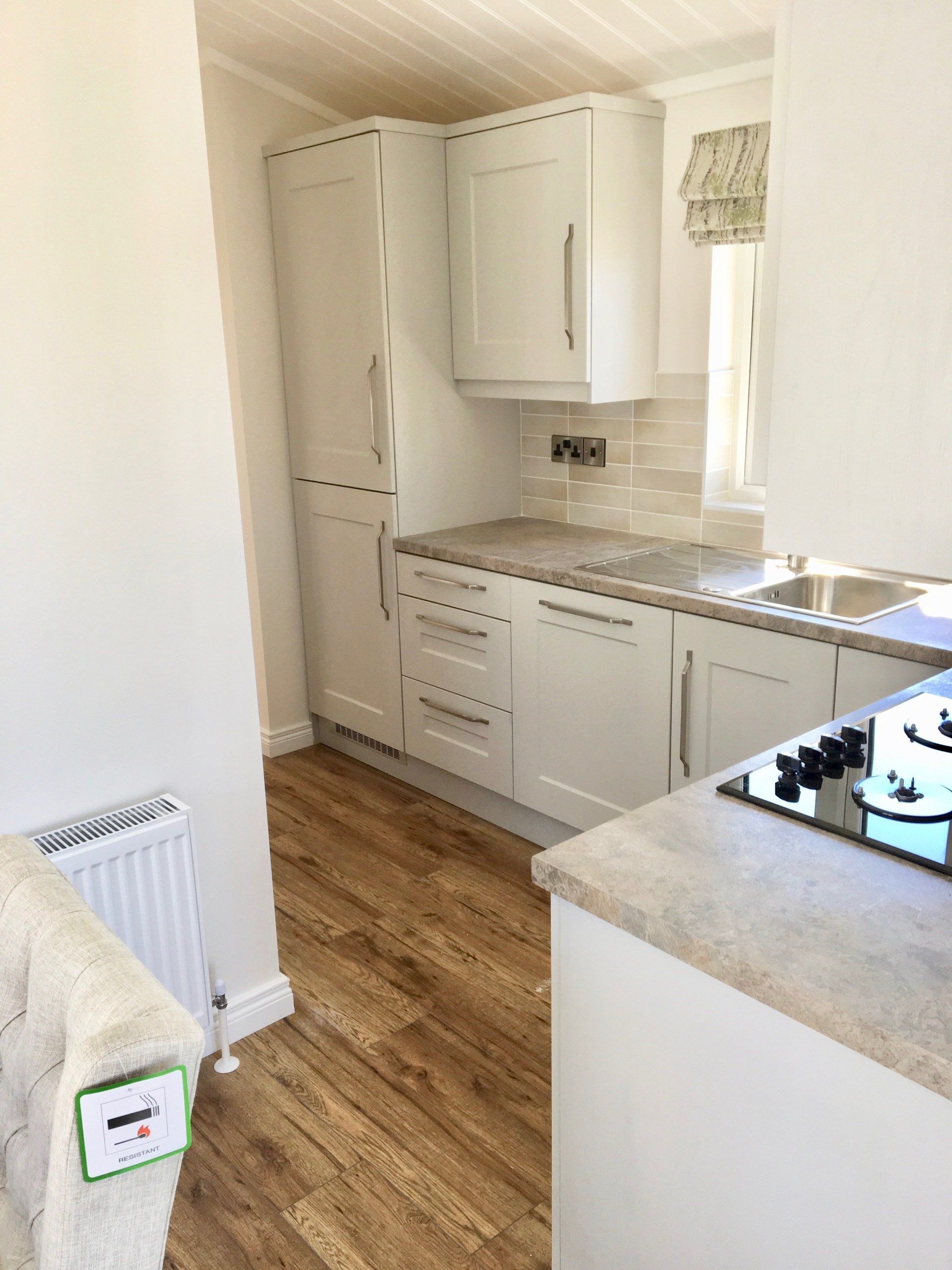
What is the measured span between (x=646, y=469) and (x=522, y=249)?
80 centimetres

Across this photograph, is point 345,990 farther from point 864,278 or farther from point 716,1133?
point 864,278

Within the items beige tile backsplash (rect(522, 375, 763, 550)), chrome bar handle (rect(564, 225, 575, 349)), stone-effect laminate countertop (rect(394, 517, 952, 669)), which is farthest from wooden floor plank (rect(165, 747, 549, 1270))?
chrome bar handle (rect(564, 225, 575, 349))

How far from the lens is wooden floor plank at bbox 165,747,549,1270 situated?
1.95 metres

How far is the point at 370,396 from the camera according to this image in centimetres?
346

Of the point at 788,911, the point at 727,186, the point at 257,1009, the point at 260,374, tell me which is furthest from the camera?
the point at 260,374

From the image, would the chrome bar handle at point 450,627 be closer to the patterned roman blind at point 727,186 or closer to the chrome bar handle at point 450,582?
the chrome bar handle at point 450,582

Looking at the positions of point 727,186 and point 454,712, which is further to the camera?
point 454,712

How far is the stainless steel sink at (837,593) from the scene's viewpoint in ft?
9.10

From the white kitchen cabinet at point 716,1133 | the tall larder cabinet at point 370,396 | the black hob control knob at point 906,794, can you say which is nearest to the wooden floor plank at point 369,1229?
the white kitchen cabinet at point 716,1133

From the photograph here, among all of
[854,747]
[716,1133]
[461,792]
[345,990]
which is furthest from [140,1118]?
[461,792]

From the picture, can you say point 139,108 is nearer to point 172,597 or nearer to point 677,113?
point 172,597

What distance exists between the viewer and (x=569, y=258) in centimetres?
307

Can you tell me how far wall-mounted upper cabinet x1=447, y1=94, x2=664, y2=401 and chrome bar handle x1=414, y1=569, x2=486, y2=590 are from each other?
64 centimetres

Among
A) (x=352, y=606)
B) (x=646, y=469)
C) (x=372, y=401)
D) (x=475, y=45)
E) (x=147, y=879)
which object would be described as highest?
(x=475, y=45)
